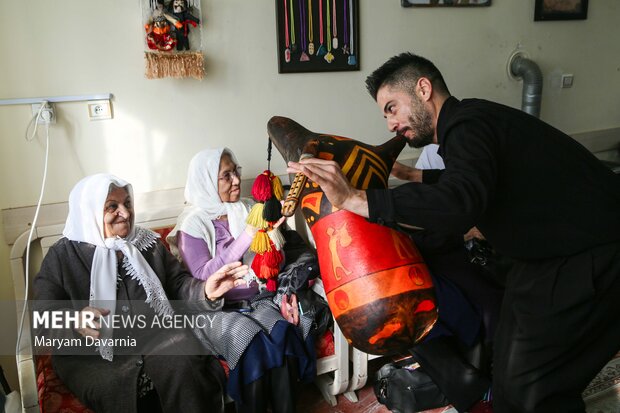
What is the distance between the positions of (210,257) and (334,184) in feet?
3.43

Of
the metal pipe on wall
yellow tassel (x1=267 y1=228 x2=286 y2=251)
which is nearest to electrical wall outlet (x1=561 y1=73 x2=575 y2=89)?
the metal pipe on wall

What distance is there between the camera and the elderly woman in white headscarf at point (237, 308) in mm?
1702

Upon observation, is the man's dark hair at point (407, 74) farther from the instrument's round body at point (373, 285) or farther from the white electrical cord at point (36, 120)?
the white electrical cord at point (36, 120)

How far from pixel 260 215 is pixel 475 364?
96 centimetres

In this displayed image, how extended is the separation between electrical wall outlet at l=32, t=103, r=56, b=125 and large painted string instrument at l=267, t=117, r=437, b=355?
1.20 m

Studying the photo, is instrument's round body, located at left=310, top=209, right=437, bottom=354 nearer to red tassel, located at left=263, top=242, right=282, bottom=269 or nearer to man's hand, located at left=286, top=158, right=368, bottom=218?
man's hand, located at left=286, top=158, right=368, bottom=218

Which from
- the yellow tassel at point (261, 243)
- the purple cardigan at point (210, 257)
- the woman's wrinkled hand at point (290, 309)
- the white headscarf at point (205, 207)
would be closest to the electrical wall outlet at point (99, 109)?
the white headscarf at point (205, 207)

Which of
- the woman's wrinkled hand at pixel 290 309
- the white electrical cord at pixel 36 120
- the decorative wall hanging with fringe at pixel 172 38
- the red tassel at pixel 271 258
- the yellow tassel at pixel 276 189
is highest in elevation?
the decorative wall hanging with fringe at pixel 172 38

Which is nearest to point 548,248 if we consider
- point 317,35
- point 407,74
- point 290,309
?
point 407,74

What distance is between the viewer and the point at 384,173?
1.35m

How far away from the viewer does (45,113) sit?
192cm

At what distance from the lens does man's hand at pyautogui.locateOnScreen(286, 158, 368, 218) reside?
1.09m

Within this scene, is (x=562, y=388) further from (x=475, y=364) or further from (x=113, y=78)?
(x=113, y=78)

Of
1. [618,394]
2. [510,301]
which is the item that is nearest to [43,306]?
[510,301]
